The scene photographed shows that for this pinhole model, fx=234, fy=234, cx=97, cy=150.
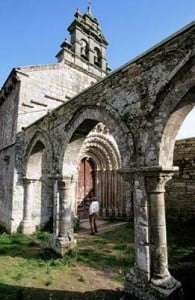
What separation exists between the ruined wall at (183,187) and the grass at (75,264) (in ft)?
3.50

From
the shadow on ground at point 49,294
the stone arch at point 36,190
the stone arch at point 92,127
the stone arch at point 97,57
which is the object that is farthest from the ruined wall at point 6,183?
the stone arch at point 97,57

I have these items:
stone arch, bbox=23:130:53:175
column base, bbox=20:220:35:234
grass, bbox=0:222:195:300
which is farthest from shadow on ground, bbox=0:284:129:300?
column base, bbox=20:220:35:234

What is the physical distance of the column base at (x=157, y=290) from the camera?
11.4 ft

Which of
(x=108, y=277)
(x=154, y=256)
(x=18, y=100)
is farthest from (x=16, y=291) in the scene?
(x=18, y=100)

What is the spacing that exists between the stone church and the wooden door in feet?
0.16

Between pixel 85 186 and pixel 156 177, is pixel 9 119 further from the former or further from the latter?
pixel 156 177

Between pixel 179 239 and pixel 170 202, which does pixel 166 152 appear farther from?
pixel 170 202

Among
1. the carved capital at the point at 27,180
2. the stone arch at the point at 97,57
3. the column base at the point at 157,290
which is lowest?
the column base at the point at 157,290

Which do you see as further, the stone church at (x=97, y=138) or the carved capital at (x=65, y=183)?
the carved capital at (x=65, y=183)

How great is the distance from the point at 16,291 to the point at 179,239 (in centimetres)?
522

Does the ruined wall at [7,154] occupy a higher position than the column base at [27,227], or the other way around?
the ruined wall at [7,154]

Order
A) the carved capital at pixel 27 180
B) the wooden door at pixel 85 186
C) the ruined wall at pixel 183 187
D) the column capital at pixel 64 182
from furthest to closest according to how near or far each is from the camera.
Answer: the wooden door at pixel 85 186 < the ruined wall at pixel 183 187 < the carved capital at pixel 27 180 < the column capital at pixel 64 182

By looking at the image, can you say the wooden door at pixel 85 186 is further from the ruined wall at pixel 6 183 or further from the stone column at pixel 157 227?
the stone column at pixel 157 227

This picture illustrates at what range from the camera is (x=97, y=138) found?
10.8 m
